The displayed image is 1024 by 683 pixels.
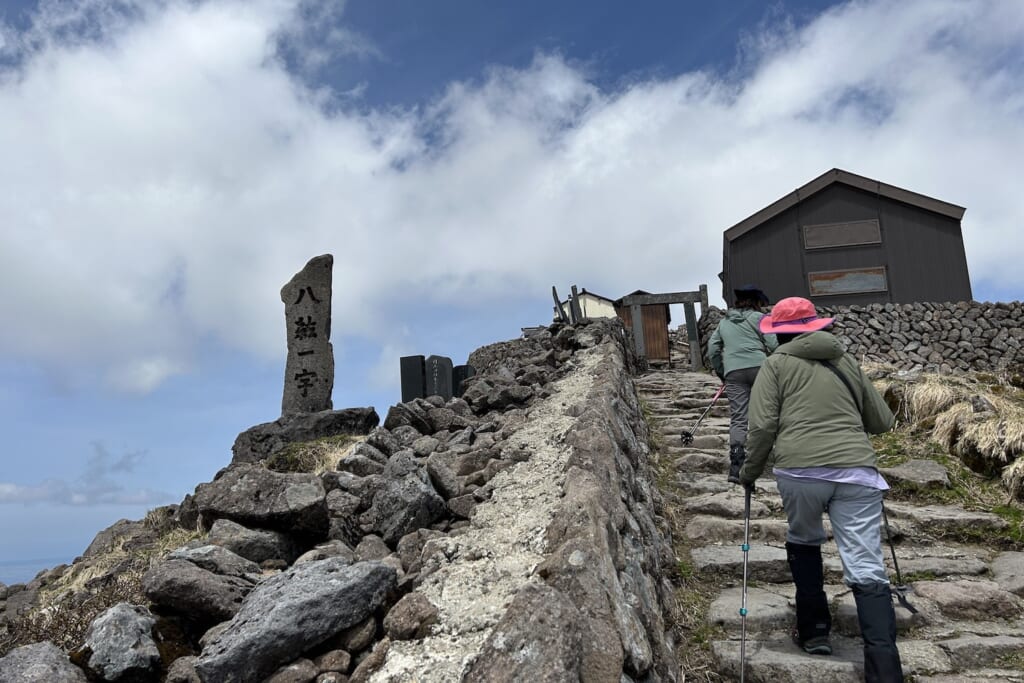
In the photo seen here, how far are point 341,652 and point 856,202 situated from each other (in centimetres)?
2090

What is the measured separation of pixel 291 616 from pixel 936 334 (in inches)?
784

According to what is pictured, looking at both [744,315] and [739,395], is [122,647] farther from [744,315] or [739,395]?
[744,315]

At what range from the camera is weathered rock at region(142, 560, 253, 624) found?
3244mm

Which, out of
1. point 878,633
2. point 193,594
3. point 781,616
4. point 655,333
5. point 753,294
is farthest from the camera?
point 655,333

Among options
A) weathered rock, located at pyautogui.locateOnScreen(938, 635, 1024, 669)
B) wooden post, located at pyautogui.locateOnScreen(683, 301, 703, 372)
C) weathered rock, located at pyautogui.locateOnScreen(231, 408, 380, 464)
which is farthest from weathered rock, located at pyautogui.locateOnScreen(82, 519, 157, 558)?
wooden post, located at pyautogui.locateOnScreen(683, 301, 703, 372)

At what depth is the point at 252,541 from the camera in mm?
4109

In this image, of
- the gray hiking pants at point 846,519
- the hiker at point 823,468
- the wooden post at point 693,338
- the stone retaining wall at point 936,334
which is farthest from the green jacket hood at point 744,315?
the wooden post at point 693,338

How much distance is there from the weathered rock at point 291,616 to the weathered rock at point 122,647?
1.26 feet

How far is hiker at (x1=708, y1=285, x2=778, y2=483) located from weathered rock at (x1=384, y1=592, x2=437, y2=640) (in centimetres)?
471

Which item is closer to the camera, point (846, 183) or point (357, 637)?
point (357, 637)

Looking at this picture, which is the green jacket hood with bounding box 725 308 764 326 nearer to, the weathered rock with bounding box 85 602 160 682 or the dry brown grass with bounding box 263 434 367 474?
the dry brown grass with bounding box 263 434 367 474

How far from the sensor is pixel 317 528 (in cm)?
438

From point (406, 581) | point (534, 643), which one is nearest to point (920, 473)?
point (406, 581)

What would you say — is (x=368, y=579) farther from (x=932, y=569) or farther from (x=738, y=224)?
(x=738, y=224)
